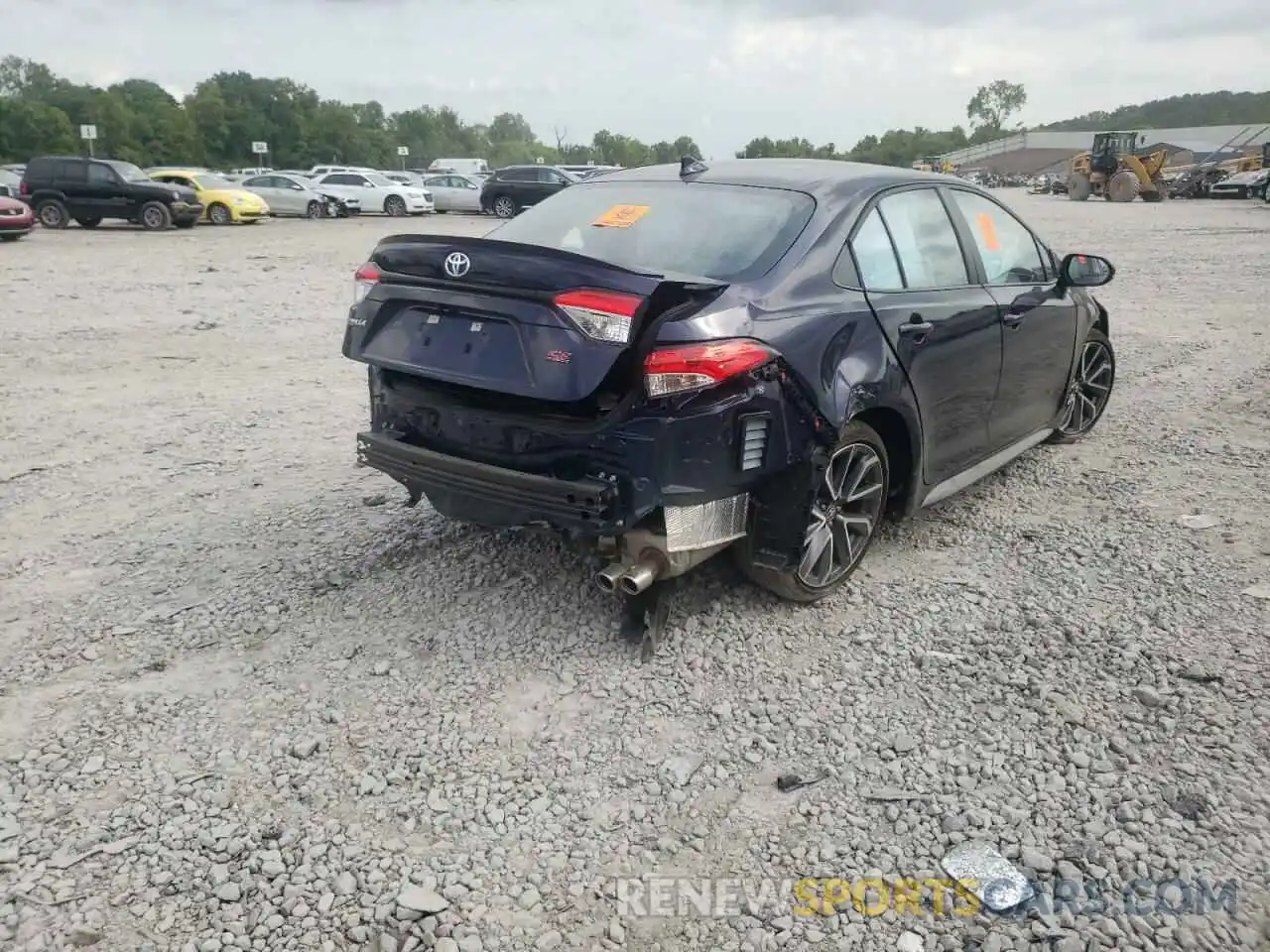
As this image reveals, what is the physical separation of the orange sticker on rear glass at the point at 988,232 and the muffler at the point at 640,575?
2.62 meters

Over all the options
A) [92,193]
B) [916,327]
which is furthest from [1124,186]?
[916,327]

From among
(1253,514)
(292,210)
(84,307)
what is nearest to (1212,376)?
(1253,514)

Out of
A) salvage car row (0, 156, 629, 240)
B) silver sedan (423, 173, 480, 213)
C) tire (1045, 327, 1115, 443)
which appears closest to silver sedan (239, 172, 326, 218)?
salvage car row (0, 156, 629, 240)

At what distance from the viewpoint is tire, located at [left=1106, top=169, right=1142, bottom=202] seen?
3728cm

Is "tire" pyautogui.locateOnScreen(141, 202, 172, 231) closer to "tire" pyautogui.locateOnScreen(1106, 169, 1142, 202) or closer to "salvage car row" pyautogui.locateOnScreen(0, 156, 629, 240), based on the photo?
"salvage car row" pyautogui.locateOnScreen(0, 156, 629, 240)

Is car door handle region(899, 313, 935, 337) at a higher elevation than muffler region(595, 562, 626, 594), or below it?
higher

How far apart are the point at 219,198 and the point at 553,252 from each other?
2622 cm

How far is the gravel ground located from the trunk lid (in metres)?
1.05

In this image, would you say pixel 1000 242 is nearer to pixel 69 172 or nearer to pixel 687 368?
pixel 687 368

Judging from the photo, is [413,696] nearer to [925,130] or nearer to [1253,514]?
[1253,514]

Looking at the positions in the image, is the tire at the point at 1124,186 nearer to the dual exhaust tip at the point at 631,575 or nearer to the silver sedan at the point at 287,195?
the silver sedan at the point at 287,195

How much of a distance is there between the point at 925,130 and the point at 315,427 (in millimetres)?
138938

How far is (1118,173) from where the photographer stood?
3847 centimetres

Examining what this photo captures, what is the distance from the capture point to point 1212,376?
7.85m
